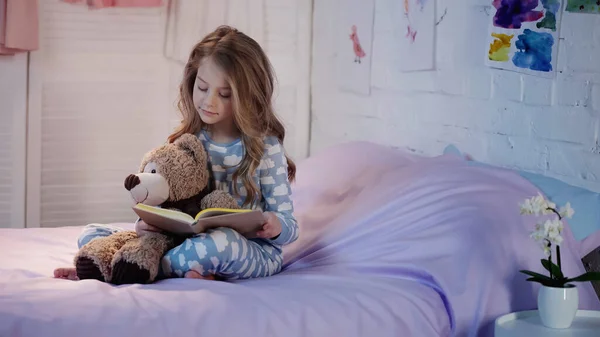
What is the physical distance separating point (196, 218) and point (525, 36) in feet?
3.19

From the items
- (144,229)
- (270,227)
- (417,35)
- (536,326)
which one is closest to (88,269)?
(144,229)

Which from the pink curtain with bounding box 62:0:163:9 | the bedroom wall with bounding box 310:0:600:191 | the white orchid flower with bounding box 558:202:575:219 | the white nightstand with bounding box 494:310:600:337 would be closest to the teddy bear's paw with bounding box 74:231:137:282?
the white nightstand with bounding box 494:310:600:337

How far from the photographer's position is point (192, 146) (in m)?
2.00

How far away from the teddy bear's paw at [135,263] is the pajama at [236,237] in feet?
0.20

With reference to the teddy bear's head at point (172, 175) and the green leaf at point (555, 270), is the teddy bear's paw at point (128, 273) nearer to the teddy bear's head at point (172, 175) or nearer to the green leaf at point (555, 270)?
the teddy bear's head at point (172, 175)

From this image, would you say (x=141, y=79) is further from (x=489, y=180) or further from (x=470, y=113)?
(x=489, y=180)

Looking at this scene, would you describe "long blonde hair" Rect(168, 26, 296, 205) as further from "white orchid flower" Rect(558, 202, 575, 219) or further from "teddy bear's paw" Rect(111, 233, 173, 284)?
"white orchid flower" Rect(558, 202, 575, 219)

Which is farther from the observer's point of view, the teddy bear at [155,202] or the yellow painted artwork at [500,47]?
the yellow painted artwork at [500,47]

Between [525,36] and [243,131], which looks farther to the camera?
[525,36]

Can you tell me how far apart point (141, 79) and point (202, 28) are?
0.31 m

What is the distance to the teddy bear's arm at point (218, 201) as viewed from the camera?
6.39 feet

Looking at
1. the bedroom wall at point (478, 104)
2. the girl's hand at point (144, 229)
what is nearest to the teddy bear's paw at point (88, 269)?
the girl's hand at point (144, 229)

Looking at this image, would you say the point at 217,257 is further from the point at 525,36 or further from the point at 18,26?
the point at 18,26

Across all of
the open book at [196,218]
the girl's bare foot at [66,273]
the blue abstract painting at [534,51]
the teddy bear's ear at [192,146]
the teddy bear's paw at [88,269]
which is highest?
the blue abstract painting at [534,51]
